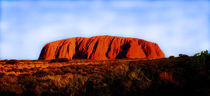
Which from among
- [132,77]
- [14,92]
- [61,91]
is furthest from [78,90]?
[14,92]

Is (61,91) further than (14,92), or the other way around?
(14,92)

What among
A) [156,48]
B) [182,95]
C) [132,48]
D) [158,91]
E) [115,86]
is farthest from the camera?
[156,48]

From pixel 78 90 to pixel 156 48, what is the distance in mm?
67874

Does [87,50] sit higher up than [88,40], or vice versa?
[88,40]

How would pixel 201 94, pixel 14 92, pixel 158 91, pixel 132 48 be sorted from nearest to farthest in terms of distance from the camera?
pixel 201 94
pixel 158 91
pixel 14 92
pixel 132 48

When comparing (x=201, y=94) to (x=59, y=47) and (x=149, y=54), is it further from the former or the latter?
(x=59, y=47)

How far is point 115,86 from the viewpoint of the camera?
15.7 ft

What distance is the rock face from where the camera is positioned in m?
57.9

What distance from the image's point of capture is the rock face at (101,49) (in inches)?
2281

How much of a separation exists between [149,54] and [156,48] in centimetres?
905

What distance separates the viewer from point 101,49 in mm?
60531

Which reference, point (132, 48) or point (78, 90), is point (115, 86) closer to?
point (78, 90)

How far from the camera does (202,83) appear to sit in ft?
12.4

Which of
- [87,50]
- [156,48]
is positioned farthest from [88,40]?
[156,48]
